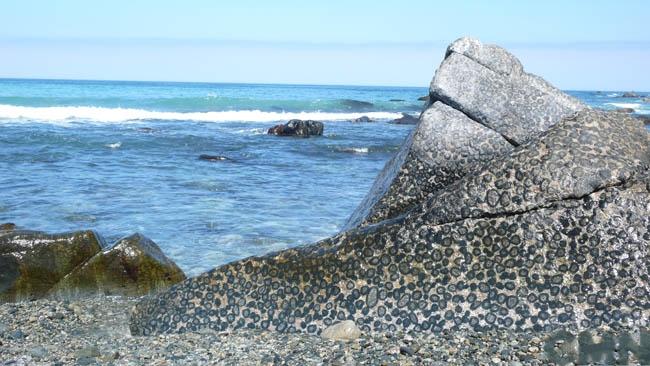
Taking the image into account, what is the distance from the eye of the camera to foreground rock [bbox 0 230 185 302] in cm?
677

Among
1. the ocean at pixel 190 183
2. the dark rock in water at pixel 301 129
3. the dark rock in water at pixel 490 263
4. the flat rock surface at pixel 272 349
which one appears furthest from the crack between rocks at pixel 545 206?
the dark rock in water at pixel 301 129

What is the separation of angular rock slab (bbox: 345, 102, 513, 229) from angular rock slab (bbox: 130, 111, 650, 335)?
0.98m

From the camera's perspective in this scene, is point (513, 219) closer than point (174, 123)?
Yes

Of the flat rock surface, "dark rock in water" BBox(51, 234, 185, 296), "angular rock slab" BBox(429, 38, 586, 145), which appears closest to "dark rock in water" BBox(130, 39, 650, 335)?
the flat rock surface

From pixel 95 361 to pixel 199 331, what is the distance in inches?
30.8

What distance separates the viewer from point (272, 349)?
484cm

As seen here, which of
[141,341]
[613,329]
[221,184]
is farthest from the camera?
[221,184]

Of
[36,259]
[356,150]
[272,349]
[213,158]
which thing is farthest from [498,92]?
[356,150]

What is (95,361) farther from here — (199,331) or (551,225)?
(551,225)

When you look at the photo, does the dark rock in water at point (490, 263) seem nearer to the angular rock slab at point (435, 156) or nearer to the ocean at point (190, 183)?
the angular rock slab at point (435, 156)

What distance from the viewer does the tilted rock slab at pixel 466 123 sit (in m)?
6.17

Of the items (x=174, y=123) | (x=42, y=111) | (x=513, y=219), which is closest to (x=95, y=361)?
(x=513, y=219)

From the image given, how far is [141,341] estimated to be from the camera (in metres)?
5.12

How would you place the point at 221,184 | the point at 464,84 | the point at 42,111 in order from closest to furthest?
1. the point at 464,84
2. the point at 221,184
3. the point at 42,111
